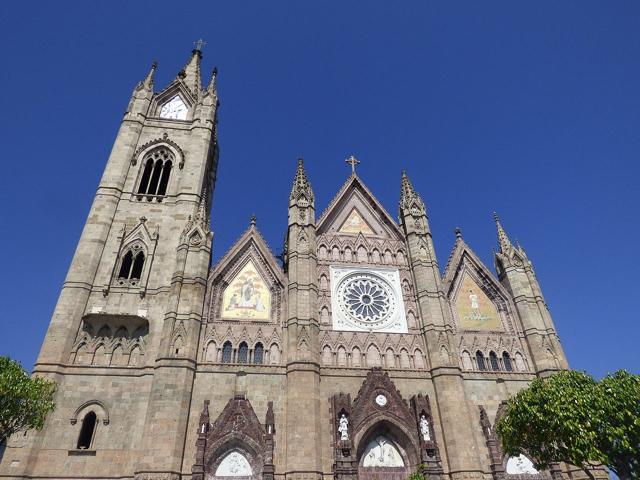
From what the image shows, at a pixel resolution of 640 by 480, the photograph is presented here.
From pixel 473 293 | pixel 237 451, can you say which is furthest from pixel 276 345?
pixel 473 293

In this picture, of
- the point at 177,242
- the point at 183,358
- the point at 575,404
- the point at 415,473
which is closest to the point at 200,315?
the point at 183,358

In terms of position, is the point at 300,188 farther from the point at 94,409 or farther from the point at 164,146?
the point at 94,409

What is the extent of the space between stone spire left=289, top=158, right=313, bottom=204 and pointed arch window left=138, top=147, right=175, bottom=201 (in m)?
9.65

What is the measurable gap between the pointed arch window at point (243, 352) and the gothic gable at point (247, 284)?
1.73 metres

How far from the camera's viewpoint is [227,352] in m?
25.2

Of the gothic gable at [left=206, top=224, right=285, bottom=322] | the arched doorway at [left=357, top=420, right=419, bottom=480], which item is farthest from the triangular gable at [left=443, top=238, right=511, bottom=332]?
the gothic gable at [left=206, top=224, right=285, bottom=322]

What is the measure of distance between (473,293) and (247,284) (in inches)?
609

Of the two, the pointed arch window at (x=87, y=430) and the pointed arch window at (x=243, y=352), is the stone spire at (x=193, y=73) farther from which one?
the pointed arch window at (x=87, y=430)

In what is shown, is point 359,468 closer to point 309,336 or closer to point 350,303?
point 309,336

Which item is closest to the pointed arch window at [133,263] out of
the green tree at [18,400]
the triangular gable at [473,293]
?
the green tree at [18,400]

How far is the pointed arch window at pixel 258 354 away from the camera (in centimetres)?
2510

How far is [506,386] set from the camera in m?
26.2

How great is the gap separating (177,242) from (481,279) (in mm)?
21182

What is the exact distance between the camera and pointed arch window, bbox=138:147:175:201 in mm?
32812
